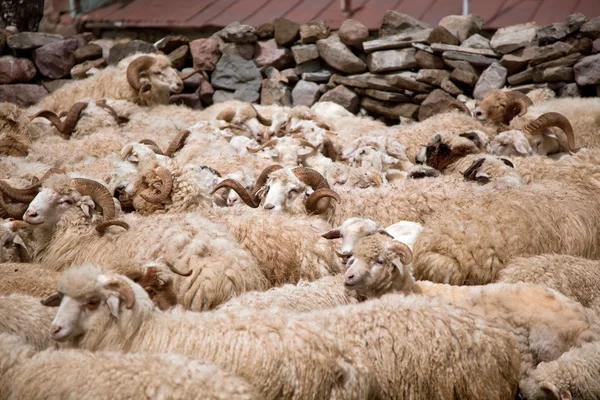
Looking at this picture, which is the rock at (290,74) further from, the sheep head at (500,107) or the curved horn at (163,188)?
the curved horn at (163,188)

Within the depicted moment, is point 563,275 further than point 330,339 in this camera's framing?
Yes

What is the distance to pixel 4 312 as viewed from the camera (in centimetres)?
496

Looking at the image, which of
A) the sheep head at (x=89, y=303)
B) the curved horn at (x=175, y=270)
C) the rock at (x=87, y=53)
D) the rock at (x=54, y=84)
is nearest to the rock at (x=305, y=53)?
the rock at (x=87, y=53)

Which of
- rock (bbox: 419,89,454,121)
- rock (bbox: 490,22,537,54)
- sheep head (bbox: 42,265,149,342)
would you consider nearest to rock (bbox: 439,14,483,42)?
rock (bbox: 490,22,537,54)

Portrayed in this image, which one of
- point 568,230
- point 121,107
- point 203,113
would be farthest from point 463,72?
point 568,230

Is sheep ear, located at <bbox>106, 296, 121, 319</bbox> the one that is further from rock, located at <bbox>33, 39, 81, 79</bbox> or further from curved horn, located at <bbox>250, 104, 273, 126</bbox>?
rock, located at <bbox>33, 39, 81, 79</bbox>

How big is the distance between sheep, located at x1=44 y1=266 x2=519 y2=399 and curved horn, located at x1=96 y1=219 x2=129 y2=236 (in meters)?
1.62

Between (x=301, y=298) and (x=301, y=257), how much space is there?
886mm

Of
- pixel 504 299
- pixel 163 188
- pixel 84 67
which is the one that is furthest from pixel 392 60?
pixel 504 299

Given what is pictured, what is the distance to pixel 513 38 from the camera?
12.1m

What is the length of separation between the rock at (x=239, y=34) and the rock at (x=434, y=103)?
312 centimetres

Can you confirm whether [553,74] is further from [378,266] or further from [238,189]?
[378,266]

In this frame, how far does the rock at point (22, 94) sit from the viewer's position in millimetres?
13461

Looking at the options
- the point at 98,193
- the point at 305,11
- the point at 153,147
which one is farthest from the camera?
the point at 305,11
